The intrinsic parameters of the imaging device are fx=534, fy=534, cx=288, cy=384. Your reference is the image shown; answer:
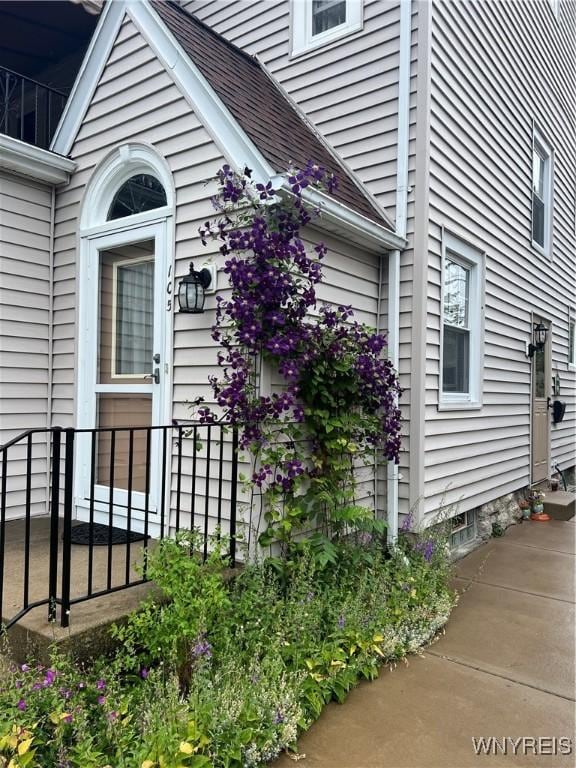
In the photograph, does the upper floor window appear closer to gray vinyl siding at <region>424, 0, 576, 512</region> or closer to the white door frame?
the white door frame

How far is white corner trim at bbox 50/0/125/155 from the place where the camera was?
3865mm

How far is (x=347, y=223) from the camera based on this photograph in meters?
3.63

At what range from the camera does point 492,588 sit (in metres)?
4.00

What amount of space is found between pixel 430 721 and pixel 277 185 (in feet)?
9.25

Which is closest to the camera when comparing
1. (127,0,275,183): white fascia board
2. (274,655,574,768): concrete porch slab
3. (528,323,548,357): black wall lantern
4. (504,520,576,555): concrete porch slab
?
(274,655,574,768): concrete porch slab

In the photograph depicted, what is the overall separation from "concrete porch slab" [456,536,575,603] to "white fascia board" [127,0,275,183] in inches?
135

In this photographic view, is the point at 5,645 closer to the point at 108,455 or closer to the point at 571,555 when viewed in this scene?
the point at 108,455

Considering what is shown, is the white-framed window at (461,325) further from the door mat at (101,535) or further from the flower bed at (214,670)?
the door mat at (101,535)

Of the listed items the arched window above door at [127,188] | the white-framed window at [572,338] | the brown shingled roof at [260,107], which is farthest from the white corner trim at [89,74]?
the white-framed window at [572,338]

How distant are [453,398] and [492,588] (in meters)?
1.61

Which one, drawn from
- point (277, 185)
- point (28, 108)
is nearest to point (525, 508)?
point (277, 185)

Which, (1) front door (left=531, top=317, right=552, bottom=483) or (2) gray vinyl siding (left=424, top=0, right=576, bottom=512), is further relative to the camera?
(1) front door (left=531, top=317, right=552, bottom=483)

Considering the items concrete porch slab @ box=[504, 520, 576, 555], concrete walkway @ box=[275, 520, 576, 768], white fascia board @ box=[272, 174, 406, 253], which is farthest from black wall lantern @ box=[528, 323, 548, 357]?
concrete walkway @ box=[275, 520, 576, 768]

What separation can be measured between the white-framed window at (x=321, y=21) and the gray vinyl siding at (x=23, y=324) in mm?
2723
